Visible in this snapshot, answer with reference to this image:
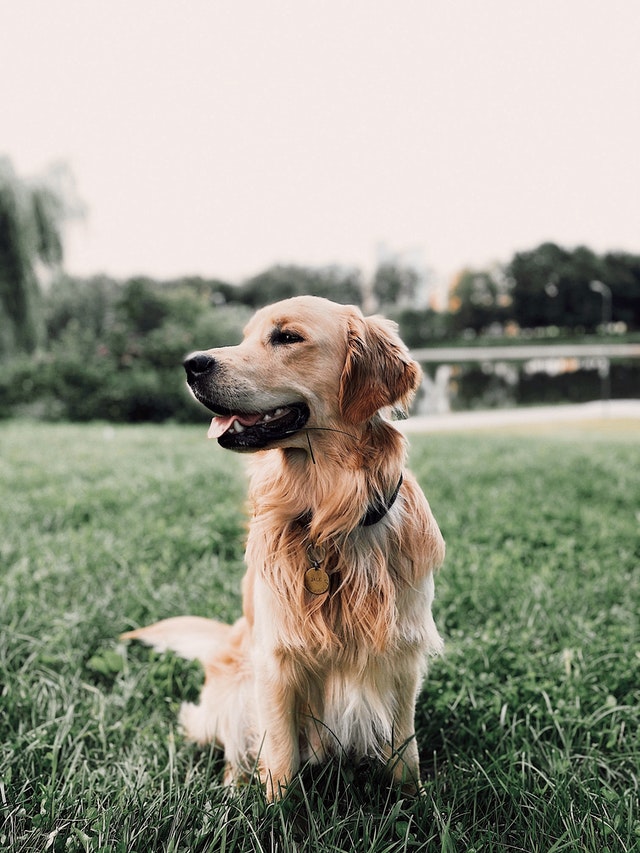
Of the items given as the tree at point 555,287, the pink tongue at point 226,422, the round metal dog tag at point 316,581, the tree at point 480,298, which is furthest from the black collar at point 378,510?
the tree at point 555,287

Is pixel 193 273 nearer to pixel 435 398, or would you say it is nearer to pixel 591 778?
pixel 435 398

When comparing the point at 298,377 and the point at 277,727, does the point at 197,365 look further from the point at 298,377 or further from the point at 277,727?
the point at 277,727

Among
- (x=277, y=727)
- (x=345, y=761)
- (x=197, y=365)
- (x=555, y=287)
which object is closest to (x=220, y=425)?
(x=197, y=365)

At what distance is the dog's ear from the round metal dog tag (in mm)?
450

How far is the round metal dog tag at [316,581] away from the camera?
1.82 metres

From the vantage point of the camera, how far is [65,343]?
47.9ft

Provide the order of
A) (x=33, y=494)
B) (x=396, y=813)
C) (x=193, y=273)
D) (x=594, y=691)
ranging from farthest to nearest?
(x=193, y=273)
(x=33, y=494)
(x=594, y=691)
(x=396, y=813)

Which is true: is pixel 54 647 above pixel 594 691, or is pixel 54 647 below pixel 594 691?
above

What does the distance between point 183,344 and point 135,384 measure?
4.87ft

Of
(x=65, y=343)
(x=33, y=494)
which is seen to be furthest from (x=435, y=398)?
(x=33, y=494)

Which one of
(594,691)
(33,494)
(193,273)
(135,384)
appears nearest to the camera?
(594,691)

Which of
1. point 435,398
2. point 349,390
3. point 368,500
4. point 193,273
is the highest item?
point 193,273

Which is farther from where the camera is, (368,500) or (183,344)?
(183,344)

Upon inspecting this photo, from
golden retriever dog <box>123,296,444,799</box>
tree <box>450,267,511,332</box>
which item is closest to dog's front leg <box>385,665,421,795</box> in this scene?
golden retriever dog <box>123,296,444,799</box>
